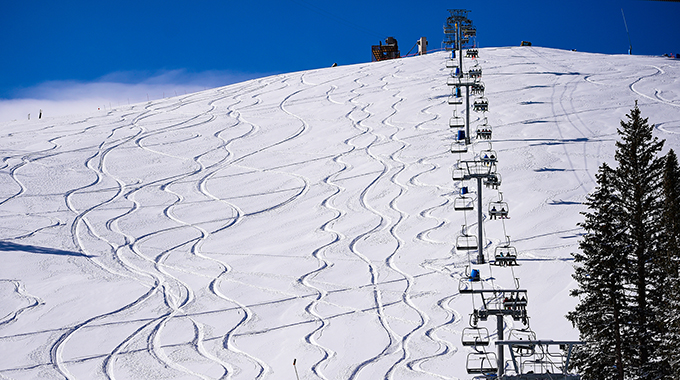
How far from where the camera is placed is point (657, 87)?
143 feet

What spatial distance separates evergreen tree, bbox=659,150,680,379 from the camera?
1521cm

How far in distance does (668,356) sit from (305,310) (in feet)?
34.5

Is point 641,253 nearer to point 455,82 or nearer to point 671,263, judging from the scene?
point 671,263

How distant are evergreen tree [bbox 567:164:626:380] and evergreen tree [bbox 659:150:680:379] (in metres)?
1.02

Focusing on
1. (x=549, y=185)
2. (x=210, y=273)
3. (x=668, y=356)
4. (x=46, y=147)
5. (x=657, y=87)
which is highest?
(x=657, y=87)

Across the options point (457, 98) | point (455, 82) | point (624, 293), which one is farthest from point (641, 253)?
point (455, 82)

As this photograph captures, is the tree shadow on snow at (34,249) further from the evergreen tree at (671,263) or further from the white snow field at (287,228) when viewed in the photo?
the evergreen tree at (671,263)

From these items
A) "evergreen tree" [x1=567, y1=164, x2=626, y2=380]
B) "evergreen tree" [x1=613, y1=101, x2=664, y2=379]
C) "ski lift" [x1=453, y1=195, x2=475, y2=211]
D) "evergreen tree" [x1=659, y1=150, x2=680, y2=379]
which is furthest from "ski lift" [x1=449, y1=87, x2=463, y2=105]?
"evergreen tree" [x1=567, y1=164, x2=626, y2=380]

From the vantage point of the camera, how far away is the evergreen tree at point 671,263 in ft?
49.9

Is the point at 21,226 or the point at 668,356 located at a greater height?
the point at 21,226

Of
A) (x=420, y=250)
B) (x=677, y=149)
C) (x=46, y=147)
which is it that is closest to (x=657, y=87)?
(x=677, y=149)

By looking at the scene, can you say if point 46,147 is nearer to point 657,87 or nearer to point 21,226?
point 21,226

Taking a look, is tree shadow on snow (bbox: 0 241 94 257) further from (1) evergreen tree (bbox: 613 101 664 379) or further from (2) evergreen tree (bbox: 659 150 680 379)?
(2) evergreen tree (bbox: 659 150 680 379)

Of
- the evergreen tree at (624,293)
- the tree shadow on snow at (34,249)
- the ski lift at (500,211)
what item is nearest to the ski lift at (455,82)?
the ski lift at (500,211)
